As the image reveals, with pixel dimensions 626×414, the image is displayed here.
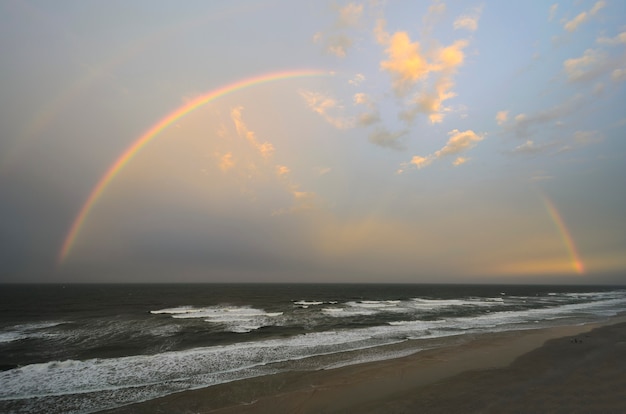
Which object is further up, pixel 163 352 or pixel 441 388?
pixel 441 388

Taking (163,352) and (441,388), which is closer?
(441,388)

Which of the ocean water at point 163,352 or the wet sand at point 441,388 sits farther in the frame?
the ocean water at point 163,352

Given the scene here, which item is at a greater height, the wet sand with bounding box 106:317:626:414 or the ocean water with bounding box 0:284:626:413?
the wet sand with bounding box 106:317:626:414

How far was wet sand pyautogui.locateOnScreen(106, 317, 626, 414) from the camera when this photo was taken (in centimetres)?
1062

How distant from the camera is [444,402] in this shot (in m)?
10.9

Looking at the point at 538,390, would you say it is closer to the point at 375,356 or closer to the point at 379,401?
the point at 379,401

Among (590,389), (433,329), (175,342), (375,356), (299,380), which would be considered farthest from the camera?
(433,329)

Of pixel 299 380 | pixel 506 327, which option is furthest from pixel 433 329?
pixel 299 380

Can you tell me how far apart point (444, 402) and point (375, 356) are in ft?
26.3

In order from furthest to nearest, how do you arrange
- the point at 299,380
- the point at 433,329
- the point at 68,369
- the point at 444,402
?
the point at 433,329
the point at 68,369
the point at 299,380
the point at 444,402

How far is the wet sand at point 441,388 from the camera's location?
10.6 m

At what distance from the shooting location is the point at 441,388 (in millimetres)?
12477

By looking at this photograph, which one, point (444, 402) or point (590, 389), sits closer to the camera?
point (444, 402)

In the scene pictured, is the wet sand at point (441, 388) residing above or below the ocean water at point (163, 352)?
above
